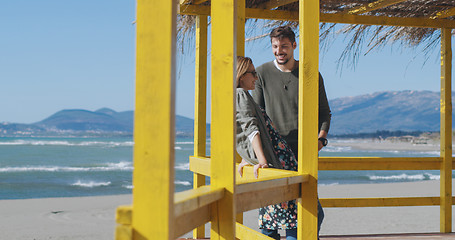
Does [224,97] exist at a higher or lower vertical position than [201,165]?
higher

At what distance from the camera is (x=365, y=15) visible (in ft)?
14.4

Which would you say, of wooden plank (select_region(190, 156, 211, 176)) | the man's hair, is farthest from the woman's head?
wooden plank (select_region(190, 156, 211, 176))

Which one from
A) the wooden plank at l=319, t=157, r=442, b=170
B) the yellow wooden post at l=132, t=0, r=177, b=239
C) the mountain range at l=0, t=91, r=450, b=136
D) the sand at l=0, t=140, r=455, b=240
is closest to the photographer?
the yellow wooden post at l=132, t=0, r=177, b=239

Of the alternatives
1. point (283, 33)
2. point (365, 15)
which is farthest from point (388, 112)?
point (283, 33)

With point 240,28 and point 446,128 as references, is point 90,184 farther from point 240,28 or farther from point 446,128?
point 240,28

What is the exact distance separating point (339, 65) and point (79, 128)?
173ft

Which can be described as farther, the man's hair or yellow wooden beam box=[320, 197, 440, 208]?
yellow wooden beam box=[320, 197, 440, 208]

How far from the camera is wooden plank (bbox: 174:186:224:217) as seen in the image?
1340 millimetres

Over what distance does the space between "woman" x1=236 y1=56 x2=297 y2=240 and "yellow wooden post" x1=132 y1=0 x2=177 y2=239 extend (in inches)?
48.0

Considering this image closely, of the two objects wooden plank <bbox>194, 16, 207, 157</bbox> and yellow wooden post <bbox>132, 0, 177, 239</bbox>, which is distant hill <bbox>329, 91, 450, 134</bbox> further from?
yellow wooden post <bbox>132, 0, 177, 239</bbox>

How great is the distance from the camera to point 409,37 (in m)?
5.27

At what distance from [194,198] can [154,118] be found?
0.37m

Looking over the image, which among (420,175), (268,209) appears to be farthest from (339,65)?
(420,175)

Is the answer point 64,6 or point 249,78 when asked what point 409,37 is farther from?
point 64,6
